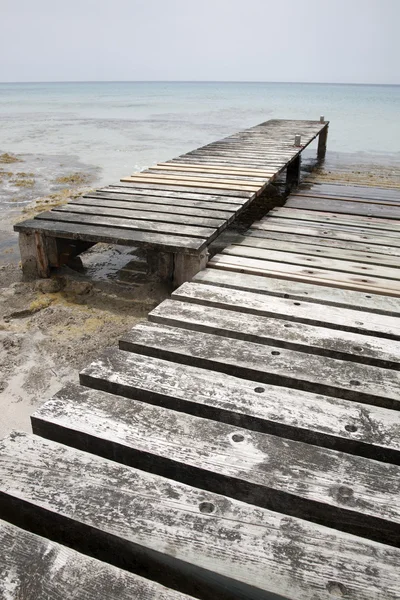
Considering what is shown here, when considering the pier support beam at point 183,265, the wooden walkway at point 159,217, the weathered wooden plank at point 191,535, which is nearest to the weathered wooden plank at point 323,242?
the wooden walkway at point 159,217

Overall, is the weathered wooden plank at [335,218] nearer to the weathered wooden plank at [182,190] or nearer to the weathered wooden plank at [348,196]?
the weathered wooden plank at [182,190]

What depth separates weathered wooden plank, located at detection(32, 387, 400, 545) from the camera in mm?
1365

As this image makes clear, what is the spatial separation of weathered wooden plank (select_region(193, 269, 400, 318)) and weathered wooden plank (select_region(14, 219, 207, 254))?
0.95 feet

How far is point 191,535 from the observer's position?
1.25 m

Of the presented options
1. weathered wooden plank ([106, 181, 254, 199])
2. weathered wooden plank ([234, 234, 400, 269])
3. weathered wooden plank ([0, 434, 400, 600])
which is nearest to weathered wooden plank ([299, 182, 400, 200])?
weathered wooden plank ([106, 181, 254, 199])

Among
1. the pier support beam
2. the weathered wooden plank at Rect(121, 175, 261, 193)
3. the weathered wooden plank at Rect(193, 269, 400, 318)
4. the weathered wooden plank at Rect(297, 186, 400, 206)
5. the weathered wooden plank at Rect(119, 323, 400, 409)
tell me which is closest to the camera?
the weathered wooden plank at Rect(119, 323, 400, 409)

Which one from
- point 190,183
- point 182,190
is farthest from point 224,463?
point 190,183

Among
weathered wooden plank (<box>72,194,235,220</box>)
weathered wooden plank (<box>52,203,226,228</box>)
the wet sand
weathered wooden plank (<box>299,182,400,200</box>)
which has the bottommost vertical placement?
the wet sand

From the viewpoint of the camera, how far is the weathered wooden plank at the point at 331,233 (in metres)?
4.06

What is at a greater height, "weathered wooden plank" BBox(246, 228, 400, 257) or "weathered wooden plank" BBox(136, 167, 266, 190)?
"weathered wooden plank" BBox(136, 167, 266, 190)

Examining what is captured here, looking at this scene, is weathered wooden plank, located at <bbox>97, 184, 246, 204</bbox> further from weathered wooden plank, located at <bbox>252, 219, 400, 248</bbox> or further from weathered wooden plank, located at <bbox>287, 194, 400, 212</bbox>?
weathered wooden plank, located at <bbox>287, 194, 400, 212</bbox>

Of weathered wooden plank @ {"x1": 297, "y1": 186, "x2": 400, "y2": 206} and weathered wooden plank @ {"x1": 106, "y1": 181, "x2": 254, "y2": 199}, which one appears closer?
weathered wooden plank @ {"x1": 106, "y1": 181, "x2": 254, "y2": 199}

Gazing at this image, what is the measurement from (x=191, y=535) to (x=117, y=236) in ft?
8.79

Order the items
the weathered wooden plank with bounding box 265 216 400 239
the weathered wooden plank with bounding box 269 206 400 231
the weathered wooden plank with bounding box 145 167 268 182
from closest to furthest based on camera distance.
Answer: the weathered wooden plank with bounding box 265 216 400 239 → the weathered wooden plank with bounding box 269 206 400 231 → the weathered wooden plank with bounding box 145 167 268 182
